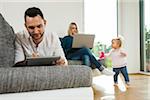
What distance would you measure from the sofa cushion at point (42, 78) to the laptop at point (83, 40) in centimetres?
263

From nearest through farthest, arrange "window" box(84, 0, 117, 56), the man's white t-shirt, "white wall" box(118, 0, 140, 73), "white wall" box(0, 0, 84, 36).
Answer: the man's white t-shirt < "white wall" box(0, 0, 84, 36) < "window" box(84, 0, 117, 56) < "white wall" box(118, 0, 140, 73)

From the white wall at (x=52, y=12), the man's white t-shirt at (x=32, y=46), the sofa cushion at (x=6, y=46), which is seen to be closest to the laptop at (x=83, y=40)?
the white wall at (x=52, y=12)

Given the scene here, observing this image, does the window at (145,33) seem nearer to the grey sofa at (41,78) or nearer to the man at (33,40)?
the man at (33,40)

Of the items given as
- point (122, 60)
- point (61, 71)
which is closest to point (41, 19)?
point (61, 71)

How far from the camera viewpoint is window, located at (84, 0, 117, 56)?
5.96 metres

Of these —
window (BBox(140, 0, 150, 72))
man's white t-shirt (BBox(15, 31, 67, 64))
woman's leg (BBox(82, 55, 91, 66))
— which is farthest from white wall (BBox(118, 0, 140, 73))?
man's white t-shirt (BBox(15, 31, 67, 64))

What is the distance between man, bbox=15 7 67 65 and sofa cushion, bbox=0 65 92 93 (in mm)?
300

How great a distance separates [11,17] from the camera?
5207 mm

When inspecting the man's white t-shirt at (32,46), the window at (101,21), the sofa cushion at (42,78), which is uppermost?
the window at (101,21)

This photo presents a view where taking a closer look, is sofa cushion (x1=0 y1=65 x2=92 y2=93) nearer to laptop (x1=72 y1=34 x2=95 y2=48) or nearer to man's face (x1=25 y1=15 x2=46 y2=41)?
man's face (x1=25 y1=15 x2=46 y2=41)

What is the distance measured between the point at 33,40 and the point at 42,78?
0.46m

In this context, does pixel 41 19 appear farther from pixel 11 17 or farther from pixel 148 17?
pixel 148 17

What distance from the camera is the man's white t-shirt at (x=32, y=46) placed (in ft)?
4.71

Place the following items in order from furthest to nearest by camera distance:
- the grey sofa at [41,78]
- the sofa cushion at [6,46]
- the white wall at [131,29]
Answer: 1. the white wall at [131,29]
2. the sofa cushion at [6,46]
3. the grey sofa at [41,78]
